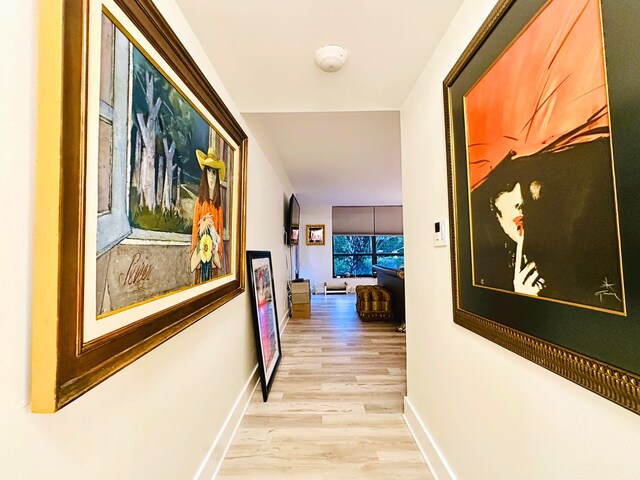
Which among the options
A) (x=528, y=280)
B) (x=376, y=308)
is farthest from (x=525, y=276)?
(x=376, y=308)

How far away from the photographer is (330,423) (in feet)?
6.60

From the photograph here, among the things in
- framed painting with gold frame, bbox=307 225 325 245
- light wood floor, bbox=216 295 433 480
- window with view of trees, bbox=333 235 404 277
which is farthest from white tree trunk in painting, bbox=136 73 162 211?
window with view of trees, bbox=333 235 404 277

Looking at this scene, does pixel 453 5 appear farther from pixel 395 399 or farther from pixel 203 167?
pixel 395 399

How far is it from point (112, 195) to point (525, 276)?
1193 mm

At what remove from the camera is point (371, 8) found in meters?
1.21

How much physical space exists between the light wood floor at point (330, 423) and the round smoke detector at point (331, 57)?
86.6 inches

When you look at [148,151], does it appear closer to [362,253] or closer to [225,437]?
[225,437]

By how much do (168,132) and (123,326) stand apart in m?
0.69

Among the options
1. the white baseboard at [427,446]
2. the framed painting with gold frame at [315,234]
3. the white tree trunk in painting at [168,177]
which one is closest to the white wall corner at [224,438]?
the white baseboard at [427,446]

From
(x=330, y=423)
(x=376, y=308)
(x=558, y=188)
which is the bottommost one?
(x=330, y=423)

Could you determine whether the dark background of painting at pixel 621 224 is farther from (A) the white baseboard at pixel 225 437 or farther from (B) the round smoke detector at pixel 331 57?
(A) the white baseboard at pixel 225 437

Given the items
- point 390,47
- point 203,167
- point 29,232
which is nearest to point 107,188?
point 29,232

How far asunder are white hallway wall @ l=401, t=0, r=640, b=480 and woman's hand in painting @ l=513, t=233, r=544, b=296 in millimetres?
233

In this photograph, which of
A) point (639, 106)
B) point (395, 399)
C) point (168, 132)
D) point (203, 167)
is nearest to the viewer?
point (639, 106)
